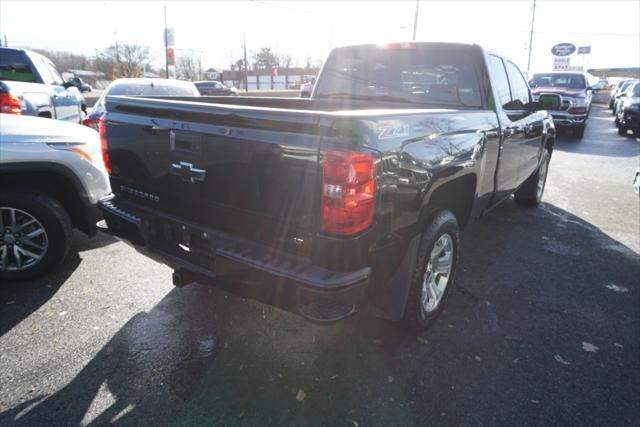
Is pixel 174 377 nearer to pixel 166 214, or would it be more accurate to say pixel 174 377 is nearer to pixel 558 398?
pixel 166 214

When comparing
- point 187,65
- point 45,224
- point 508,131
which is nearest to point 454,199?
point 508,131

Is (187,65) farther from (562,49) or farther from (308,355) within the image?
(308,355)

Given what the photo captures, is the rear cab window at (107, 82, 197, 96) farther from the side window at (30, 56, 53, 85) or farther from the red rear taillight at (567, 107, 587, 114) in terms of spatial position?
the red rear taillight at (567, 107, 587, 114)

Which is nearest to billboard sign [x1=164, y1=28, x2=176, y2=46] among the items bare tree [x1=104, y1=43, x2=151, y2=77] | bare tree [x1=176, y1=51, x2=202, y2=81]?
bare tree [x1=104, y1=43, x2=151, y2=77]

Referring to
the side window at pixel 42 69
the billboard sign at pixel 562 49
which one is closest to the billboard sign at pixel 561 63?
the billboard sign at pixel 562 49

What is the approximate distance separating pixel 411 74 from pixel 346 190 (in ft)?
7.97

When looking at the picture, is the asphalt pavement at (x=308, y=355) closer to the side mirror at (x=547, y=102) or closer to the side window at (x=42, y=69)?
the side mirror at (x=547, y=102)

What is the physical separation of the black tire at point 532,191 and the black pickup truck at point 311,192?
2.83 metres

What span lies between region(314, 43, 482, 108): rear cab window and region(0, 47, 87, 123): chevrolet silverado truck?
4.69 metres

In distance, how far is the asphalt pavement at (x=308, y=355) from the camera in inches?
94.7

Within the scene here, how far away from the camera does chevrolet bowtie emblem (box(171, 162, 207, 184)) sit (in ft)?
8.33

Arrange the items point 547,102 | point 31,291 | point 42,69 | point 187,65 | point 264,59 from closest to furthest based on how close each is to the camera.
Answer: point 31,291
point 547,102
point 42,69
point 187,65
point 264,59

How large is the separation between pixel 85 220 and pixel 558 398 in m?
3.93

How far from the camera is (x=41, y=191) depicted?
150 inches
